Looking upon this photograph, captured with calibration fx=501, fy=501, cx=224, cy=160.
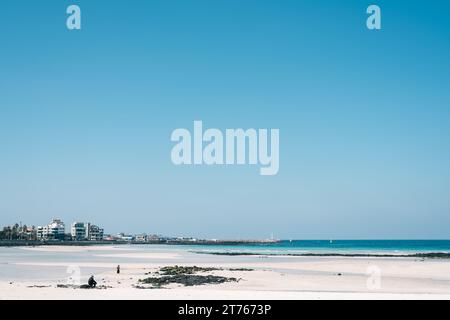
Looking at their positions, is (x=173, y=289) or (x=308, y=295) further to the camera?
(x=173, y=289)

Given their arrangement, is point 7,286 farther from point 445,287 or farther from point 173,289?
point 445,287

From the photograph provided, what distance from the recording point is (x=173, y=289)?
30156 mm

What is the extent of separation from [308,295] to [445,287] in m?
13.2

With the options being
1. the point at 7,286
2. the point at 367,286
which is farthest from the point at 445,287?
the point at 7,286

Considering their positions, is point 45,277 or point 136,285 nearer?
point 136,285
